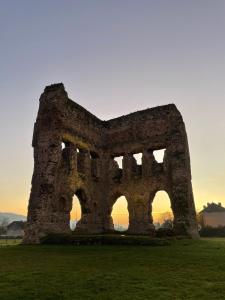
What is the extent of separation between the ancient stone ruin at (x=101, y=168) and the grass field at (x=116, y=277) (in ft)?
24.4

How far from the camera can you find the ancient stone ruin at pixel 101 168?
16766 mm

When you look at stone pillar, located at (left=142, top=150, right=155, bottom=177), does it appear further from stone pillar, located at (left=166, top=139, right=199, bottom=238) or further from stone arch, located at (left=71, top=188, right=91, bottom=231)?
stone arch, located at (left=71, top=188, right=91, bottom=231)

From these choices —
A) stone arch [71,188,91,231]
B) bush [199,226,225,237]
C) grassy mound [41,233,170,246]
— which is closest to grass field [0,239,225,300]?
grassy mound [41,233,170,246]

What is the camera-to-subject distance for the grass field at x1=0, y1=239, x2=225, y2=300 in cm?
519

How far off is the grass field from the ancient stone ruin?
7.43m

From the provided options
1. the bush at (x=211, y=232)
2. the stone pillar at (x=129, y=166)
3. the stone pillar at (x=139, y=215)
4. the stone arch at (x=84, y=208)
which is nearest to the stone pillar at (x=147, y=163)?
the stone pillar at (x=129, y=166)

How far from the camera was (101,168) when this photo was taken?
22078mm

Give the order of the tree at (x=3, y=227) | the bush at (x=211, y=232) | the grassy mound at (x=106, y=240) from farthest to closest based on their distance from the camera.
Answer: the tree at (x=3, y=227)
the bush at (x=211, y=232)
the grassy mound at (x=106, y=240)

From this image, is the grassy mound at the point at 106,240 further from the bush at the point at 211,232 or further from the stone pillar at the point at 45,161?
the bush at the point at 211,232

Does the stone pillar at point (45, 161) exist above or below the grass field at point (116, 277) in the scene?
above

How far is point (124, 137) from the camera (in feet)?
73.7

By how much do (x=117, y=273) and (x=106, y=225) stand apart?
14561mm

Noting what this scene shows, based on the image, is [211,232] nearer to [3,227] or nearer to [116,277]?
[116,277]

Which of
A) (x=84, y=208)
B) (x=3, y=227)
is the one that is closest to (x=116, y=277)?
(x=84, y=208)
